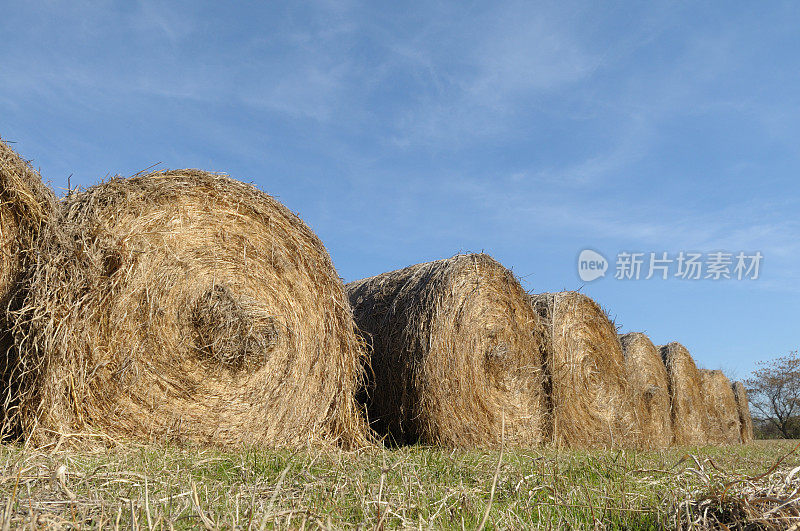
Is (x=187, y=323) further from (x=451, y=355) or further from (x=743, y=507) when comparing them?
(x=743, y=507)

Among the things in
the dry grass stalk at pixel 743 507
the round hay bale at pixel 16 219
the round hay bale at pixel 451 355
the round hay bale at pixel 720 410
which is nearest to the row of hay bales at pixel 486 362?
the round hay bale at pixel 451 355

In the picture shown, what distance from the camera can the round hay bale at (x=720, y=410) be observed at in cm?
1287

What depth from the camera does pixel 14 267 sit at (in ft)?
14.7

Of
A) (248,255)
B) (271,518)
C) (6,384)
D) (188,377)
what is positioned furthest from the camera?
(248,255)

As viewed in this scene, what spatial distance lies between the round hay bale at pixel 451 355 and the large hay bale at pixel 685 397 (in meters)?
5.13

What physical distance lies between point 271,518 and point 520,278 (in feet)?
16.1

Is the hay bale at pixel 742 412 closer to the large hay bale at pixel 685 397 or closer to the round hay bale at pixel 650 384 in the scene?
the large hay bale at pixel 685 397

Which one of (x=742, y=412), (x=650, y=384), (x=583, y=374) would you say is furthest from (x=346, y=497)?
(x=742, y=412)

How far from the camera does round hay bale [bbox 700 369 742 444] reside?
42.2 ft

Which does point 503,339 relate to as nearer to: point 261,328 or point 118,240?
point 261,328

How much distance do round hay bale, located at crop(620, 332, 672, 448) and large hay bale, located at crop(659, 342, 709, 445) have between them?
0.45 metres

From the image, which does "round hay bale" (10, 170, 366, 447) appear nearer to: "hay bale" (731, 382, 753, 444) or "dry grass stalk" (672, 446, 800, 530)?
"dry grass stalk" (672, 446, 800, 530)

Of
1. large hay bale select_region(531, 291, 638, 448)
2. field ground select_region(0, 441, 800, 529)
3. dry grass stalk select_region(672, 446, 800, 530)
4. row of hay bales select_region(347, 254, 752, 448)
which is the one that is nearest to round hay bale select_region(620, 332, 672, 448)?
row of hay bales select_region(347, 254, 752, 448)

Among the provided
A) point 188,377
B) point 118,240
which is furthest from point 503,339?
point 118,240
